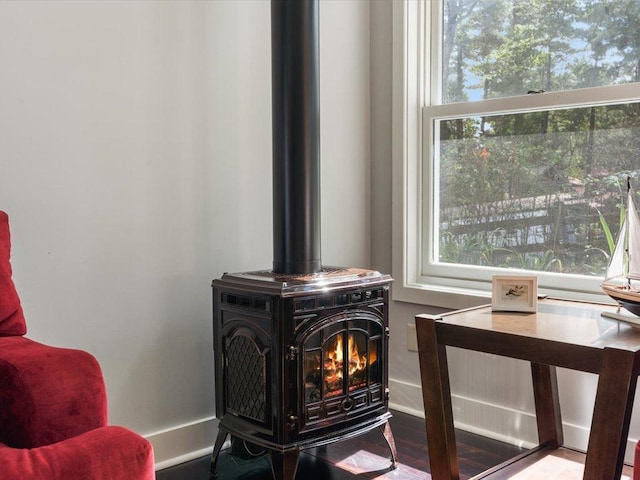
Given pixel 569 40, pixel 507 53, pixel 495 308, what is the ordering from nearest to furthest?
pixel 495 308 → pixel 569 40 → pixel 507 53

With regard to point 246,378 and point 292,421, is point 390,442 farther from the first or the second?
point 246,378

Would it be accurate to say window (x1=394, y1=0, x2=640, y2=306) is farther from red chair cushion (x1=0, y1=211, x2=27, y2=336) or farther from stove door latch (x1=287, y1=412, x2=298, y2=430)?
red chair cushion (x1=0, y1=211, x2=27, y2=336)

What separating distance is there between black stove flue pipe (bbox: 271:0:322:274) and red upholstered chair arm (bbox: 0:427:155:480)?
100cm

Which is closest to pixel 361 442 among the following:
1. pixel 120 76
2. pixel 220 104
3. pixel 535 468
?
pixel 535 468

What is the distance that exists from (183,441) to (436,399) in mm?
968

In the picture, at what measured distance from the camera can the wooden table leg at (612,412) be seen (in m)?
1.30

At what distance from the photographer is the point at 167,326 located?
2141mm

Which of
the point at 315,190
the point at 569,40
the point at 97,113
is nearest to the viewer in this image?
the point at 97,113

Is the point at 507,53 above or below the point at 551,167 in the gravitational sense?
above

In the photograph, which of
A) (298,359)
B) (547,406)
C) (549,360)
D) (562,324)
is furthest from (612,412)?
(298,359)

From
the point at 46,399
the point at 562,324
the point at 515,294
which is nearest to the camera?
the point at 46,399

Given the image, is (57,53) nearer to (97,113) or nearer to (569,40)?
(97,113)

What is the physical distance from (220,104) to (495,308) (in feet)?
3.91

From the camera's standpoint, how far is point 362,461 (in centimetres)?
218
